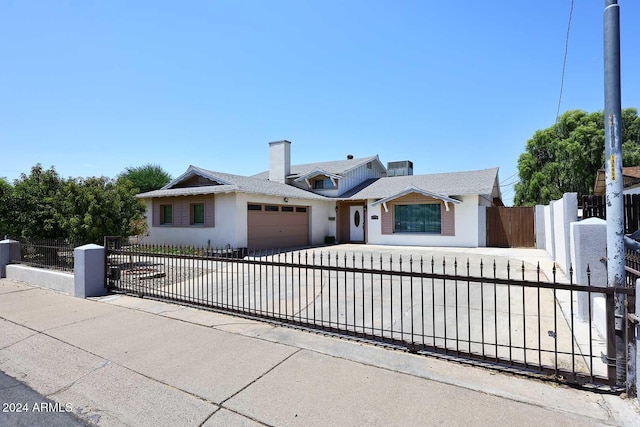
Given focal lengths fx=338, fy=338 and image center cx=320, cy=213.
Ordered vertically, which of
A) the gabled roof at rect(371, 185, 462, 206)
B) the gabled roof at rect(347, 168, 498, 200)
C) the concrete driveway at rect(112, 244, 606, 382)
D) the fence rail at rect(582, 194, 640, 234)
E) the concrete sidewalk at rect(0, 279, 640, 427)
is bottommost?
the concrete sidewalk at rect(0, 279, 640, 427)

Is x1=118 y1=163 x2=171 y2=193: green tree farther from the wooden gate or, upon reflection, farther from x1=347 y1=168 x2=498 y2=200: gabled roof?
the wooden gate

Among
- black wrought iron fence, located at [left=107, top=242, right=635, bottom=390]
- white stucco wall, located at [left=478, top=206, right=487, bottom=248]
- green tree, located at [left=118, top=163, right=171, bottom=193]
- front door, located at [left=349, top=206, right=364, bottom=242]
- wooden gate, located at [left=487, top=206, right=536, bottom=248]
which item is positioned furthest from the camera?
green tree, located at [left=118, top=163, right=171, bottom=193]

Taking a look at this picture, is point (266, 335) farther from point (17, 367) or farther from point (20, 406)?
point (17, 367)

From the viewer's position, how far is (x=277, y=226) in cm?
1831

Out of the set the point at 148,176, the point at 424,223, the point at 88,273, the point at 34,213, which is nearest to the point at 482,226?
the point at 424,223

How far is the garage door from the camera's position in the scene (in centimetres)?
1678

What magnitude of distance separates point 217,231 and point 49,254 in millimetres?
7238

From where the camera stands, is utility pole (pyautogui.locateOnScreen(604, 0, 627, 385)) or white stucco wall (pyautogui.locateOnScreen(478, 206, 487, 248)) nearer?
utility pole (pyautogui.locateOnScreen(604, 0, 627, 385))

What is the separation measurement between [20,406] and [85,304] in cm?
414

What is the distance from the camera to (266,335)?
5105 millimetres

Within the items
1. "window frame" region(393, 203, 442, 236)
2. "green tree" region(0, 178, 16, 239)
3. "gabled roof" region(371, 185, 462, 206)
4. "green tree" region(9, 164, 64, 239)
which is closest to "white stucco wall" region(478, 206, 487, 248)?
"gabled roof" region(371, 185, 462, 206)

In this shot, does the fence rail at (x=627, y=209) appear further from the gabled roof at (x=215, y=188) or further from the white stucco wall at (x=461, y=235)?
the gabled roof at (x=215, y=188)

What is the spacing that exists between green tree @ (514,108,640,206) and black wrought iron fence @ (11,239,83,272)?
29.4m

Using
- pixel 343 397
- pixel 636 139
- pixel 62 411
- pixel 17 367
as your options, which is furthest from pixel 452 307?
pixel 636 139
